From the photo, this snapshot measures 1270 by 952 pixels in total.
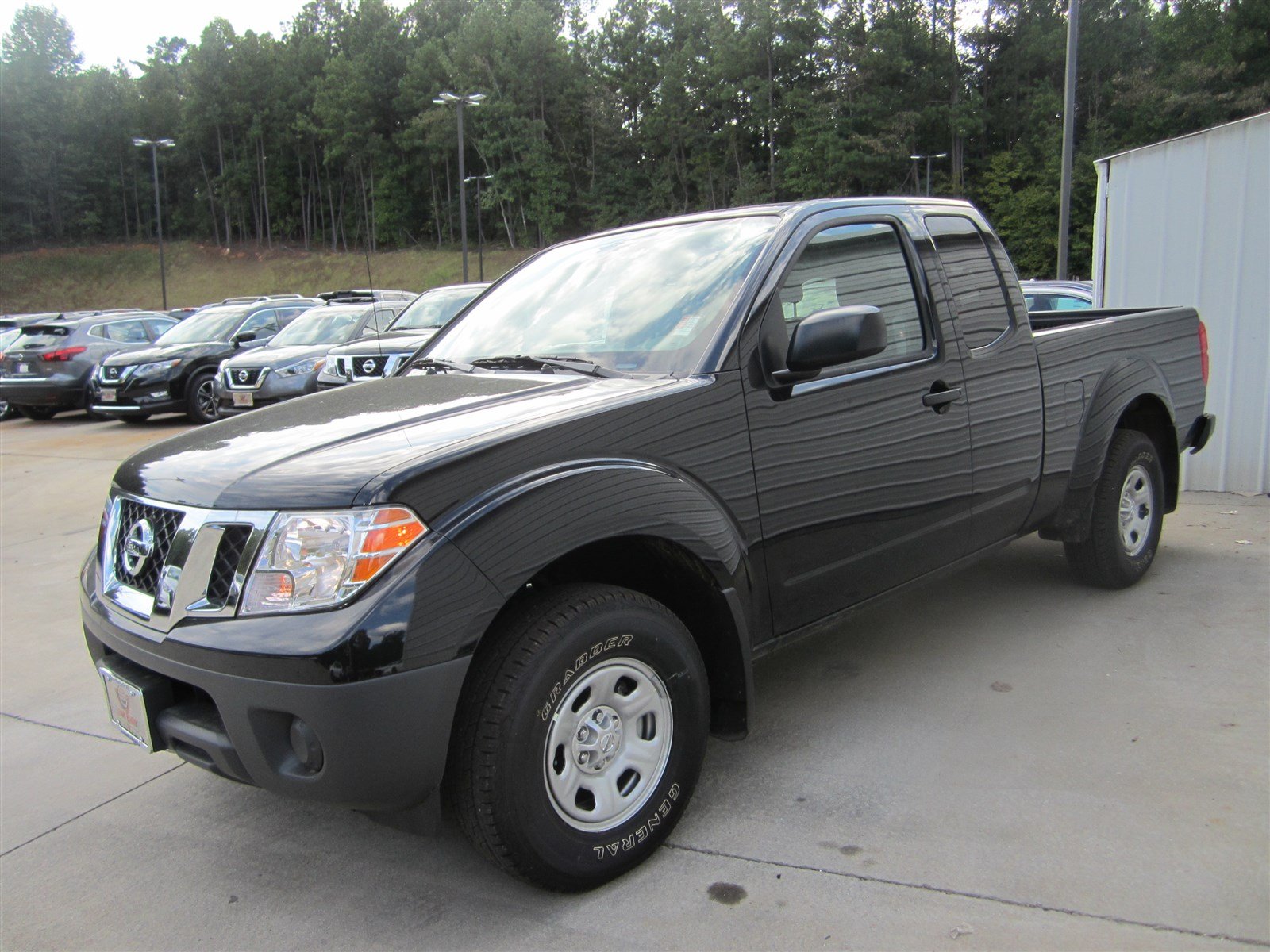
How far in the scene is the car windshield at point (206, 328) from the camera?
609 inches

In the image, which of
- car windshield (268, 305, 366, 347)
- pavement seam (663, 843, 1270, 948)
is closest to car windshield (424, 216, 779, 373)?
pavement seam (663, 843, 1270, 948)

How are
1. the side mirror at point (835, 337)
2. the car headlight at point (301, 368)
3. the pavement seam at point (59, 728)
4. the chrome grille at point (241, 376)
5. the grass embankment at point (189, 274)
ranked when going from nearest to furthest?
the side mirror at point (835, 337), the pavement seam at point (59, 728), the car headlight at point (301, 368), the chrome grille at point (241, 376), the grass embankment at point (189, 274)

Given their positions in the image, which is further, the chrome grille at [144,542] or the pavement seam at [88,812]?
the pavement seam at [88,812]

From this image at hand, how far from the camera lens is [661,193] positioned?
233ft

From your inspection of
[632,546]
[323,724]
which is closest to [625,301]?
[632,546]

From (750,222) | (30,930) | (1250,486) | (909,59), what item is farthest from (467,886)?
(909,59)

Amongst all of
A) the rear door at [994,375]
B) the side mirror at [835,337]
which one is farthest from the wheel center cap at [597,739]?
the rear door at [994,375]

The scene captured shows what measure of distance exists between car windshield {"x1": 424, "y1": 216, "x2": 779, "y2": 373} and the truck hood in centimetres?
20

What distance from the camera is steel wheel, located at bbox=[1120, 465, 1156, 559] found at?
4812mm

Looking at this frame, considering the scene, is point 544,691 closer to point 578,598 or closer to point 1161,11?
point 578,598

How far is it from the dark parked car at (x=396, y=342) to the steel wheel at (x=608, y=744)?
746 cm

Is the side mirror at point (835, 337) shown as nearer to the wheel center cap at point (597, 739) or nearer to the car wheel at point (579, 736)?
the car wheel at point (579, 736)

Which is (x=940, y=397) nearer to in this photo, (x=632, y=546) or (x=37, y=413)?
(x=632, y=546)

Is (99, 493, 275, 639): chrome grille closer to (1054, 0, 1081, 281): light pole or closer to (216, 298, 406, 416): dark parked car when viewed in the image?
(216, 298, 406, 416): dark parked car
